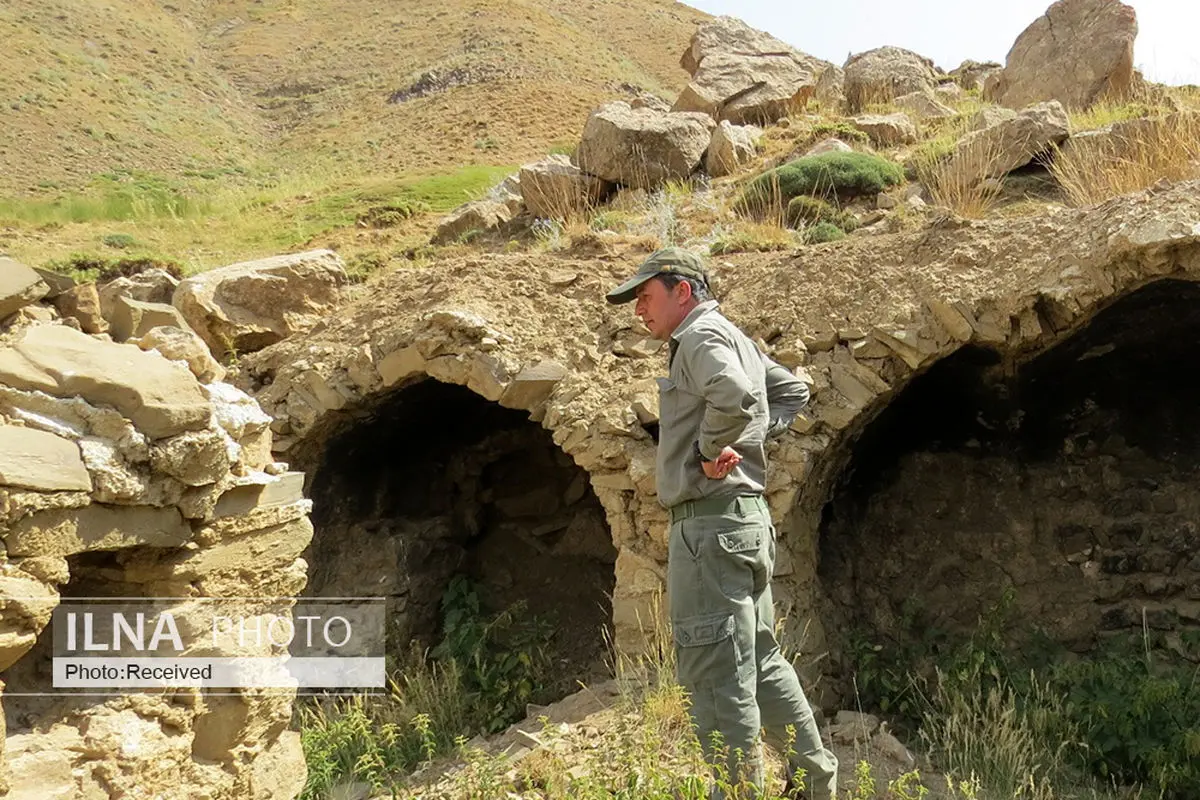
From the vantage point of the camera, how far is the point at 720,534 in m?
3.53

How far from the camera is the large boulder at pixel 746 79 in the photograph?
12773 mm

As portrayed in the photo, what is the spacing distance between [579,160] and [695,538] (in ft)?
26.4

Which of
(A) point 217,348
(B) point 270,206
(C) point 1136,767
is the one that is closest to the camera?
(C) point 1136,767

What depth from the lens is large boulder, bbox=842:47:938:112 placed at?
42.1 feet

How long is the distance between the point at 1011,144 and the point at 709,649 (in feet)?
21.9

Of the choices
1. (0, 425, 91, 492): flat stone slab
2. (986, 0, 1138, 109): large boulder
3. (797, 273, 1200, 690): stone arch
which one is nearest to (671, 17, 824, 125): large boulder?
(986, 0, 1138, 109): large boulder

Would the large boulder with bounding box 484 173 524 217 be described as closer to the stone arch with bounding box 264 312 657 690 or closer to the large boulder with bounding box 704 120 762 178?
the large boulder with bounding box 704 120 762 178

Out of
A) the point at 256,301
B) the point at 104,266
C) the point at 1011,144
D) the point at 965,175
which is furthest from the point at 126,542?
the point at 104,266

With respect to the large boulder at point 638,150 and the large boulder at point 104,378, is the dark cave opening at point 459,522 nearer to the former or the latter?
the large boulder at point 104,378

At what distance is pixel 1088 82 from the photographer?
1111 cm

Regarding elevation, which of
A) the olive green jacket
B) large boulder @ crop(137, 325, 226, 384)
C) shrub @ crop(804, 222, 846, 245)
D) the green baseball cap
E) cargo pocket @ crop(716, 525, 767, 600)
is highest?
shrub @ crop(804, 222, 846, 245)

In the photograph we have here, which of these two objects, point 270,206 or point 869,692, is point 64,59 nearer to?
point 270,206

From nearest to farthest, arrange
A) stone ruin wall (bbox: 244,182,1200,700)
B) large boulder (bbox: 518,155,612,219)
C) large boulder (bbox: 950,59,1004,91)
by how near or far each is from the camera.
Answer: stone ruin wall (bbox: 244,182,1200,700) < large boulder (bbox: 518,155,612,219) < large boulder (bbox: 950,59,1004,91)

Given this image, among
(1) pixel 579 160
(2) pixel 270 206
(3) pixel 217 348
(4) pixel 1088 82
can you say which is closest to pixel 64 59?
(2) pixel 270 206
